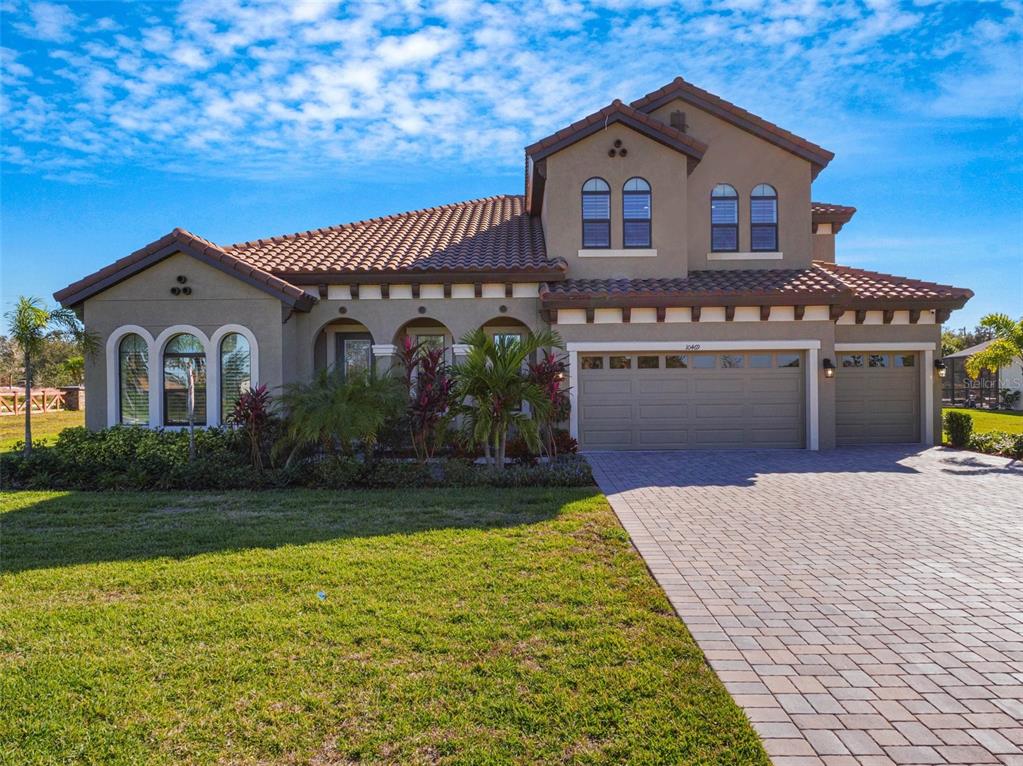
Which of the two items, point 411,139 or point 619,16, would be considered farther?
point 411,139

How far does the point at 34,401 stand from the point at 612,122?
34.1m

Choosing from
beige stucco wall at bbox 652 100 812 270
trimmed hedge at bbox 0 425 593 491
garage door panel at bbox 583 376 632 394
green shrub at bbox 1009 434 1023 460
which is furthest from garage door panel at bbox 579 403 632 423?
A: green shrub at bbox 1009 434 1023 460

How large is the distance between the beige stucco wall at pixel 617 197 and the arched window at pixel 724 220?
140 cm

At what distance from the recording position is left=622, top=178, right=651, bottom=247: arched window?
49.7ft

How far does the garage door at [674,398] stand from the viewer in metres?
14.3

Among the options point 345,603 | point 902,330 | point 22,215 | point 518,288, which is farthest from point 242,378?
point 902,330

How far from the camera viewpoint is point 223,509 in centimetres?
858

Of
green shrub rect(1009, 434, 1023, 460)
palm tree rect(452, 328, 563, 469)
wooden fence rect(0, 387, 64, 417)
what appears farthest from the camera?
wooden fence rect(0, 387, 64, 417)

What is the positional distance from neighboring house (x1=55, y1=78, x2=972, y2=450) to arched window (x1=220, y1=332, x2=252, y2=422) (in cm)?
4

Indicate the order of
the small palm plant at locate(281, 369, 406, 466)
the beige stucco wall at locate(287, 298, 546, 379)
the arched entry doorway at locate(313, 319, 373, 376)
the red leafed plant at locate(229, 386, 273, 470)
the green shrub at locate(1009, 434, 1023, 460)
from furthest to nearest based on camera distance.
Result: the arched entry doorway at locate(313, 319, 373, 376) → the beige stucco wall at locate(287, 298, 546, 379) → the green shrub at locate(1009, 434, 1023, 460) → the red leafed plant at locate(229, 386, 273, 470) → the small palm plant at locate(281, 369, 406, 466)

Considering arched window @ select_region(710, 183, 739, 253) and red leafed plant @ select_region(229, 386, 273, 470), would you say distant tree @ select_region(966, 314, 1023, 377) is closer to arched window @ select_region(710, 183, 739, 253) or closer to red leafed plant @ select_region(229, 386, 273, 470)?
arched window @ select_region(710, 183, 739, 253)

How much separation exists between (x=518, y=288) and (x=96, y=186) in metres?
13.1

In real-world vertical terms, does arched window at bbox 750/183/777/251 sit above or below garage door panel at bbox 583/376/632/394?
above

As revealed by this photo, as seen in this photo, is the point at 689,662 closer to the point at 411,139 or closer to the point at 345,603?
the point at 345,603
